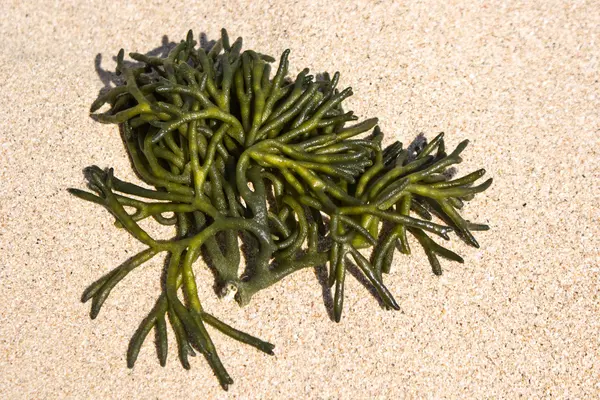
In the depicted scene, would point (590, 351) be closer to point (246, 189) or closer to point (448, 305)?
point (448, 305)

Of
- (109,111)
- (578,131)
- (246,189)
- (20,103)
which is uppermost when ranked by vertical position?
(578,131)

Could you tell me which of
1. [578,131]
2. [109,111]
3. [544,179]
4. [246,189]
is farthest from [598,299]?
[109,111]

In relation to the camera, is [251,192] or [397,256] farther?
[397,256]

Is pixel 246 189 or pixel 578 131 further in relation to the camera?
pixel 578 131

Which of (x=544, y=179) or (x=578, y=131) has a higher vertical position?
(x=578, y=131)
